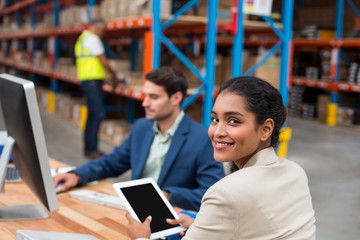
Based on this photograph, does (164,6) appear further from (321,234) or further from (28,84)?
(28,84)

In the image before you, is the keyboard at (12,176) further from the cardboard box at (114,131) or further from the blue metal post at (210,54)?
the cardboard box at (114,131)

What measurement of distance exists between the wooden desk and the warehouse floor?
2.07 m

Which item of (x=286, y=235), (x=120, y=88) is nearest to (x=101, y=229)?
(x=286, y=235)

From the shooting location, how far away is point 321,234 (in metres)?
3.60

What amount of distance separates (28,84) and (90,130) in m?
4.39

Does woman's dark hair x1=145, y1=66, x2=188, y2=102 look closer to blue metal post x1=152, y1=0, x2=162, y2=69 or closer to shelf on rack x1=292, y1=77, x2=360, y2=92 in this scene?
blue metal post x1=152, y1=0, x2=162, y2=69

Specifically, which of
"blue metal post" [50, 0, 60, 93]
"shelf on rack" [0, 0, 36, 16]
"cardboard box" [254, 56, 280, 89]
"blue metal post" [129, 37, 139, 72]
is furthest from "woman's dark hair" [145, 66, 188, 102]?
"shelf on rack" [0, 0, 36, 16]

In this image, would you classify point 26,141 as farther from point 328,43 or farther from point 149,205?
point 328,43

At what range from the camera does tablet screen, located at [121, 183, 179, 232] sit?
5.57 ft

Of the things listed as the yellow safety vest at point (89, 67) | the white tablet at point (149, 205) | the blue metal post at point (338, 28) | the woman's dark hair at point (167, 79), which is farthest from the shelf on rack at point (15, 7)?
the white tablet at point (149, 205)

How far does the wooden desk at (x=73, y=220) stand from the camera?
68.1 inches

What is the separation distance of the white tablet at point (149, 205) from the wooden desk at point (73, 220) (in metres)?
0.10

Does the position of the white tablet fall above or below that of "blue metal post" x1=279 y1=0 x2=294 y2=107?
below

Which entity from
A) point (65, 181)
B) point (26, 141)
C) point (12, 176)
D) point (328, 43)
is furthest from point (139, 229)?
point (328, 43)
